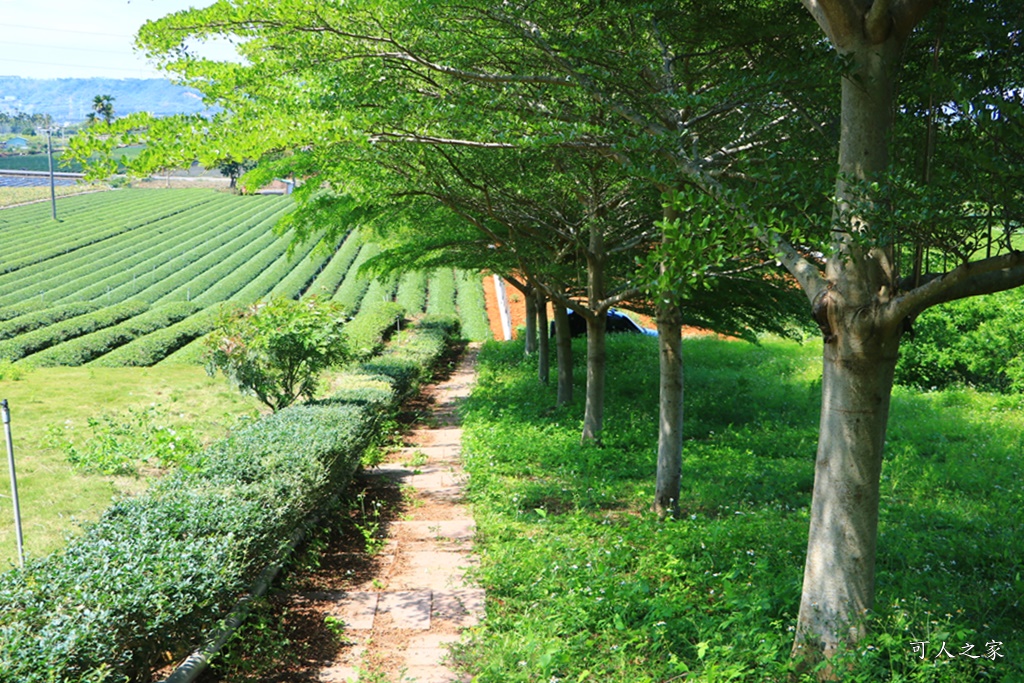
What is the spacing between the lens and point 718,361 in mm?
19859

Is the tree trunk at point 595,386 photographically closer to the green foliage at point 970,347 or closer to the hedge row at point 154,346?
the green foliage at point 970,347

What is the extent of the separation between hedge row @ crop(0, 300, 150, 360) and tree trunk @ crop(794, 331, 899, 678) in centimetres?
2558

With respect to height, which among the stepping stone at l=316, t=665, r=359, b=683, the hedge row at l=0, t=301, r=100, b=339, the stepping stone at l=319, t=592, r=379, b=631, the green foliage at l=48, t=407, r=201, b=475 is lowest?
the stepping stone at l=319, t=592, r=379, b=631

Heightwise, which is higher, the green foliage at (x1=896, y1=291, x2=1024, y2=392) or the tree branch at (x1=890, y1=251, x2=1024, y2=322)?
the tree branch at (x1=890, y1=251, x2=1024, y2=322)

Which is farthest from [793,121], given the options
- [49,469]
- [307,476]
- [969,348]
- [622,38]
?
[969,348]

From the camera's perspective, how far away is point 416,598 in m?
6.74

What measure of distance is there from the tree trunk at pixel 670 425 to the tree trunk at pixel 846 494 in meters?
3.25

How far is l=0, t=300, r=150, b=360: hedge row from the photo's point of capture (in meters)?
25.4

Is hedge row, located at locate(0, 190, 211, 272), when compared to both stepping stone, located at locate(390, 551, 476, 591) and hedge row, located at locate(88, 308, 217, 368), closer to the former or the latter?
hedge row, located at locate(88, 308, 217, 368)

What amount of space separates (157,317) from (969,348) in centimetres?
2641

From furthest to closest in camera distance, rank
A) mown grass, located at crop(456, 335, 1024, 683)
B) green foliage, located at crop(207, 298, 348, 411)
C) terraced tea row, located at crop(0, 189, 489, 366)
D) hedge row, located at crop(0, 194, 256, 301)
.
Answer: hedge row, located at crop(0, 194, 256, 301)
terraced tea row, located at crop(0, 189, 489, 366)
green foliage, located at crop(207, 298, 348, 411)
mown grass, located at crop(456, 335, 1024, 683)

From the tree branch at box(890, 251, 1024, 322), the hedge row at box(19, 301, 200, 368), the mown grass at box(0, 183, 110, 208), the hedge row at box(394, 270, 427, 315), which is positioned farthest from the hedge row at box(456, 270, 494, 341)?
the mown grass at box(0, 183, 110, 208)

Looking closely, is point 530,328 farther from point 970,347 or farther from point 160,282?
point 160,282

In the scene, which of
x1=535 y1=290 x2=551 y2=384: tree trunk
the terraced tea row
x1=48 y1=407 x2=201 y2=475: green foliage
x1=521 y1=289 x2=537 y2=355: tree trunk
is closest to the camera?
x1=48 y1=407 x2=201 y2=475: green foliage
